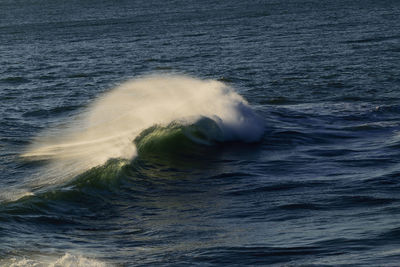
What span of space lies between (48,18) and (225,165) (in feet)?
195

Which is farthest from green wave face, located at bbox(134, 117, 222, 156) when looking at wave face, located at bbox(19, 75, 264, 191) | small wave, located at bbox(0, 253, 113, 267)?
small wave, located at bbox(0, 253, 113, 267)

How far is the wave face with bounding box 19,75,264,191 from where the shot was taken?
16.6 meters

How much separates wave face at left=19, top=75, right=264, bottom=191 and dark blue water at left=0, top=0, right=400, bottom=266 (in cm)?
42

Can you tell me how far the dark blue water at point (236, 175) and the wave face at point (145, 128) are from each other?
1.37 ft

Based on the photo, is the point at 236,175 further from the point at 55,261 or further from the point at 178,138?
the point at 55,261

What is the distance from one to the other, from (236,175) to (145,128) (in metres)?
4.47

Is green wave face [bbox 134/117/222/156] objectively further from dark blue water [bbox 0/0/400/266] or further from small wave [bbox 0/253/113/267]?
small wave [bbox 0/253/113/267]

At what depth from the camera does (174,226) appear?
11.5 m

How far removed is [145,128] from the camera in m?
18.5

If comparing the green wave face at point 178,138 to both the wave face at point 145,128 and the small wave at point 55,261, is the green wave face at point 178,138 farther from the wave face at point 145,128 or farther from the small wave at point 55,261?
the small wave at point 55,261

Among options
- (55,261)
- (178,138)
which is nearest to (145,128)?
(178,138)

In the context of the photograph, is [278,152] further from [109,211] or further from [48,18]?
[48,18]

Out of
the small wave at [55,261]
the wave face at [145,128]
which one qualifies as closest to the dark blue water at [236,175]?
the small wave at [55,261]

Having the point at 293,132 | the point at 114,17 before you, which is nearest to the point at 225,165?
the point at 293,132
